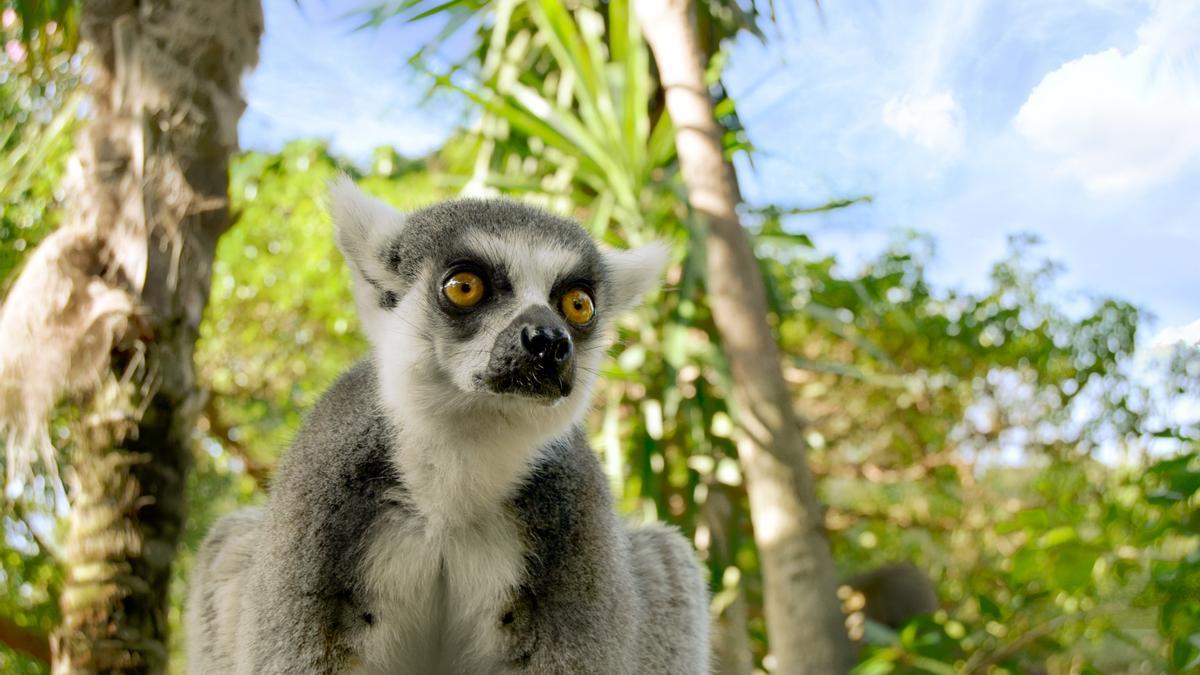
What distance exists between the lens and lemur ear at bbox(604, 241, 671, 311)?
91.2 inches

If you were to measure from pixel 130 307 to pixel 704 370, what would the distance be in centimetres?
274

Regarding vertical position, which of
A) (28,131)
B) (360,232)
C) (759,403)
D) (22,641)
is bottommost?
(22,641)

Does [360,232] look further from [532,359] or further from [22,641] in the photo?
[22,641]

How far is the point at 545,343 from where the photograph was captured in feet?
5.73

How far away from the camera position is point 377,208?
85.3 inches

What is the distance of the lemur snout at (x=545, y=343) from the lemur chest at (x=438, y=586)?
15.8 inches

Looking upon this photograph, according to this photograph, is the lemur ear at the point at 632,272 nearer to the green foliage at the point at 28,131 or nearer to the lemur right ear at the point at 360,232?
the lemur right ear at the point at 360,232

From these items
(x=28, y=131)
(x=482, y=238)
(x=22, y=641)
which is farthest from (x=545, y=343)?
(x=22, y=641)

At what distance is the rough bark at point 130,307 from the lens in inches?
102

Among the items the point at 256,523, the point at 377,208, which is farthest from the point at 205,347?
the point at 377,208

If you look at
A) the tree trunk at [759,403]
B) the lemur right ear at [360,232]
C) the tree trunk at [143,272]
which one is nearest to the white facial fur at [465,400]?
the lemur right ear at [360,232]

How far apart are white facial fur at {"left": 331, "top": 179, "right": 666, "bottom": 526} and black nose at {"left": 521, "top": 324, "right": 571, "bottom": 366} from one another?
9 cm

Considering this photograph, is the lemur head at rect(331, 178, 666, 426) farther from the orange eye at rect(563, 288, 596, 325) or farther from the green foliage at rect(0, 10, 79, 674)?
the green foliage at rect(0, 10, 79, 674)

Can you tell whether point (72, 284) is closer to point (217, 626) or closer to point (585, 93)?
point (217, 626)
